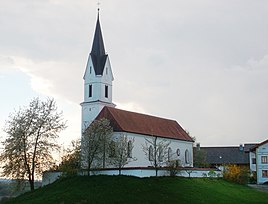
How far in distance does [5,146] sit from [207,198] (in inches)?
1015

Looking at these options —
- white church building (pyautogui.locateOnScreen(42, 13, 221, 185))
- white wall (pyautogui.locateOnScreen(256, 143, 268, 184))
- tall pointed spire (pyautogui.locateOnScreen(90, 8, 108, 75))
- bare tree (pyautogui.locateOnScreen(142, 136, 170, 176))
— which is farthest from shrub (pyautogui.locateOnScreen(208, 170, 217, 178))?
tall pointed spire (pyautogui.locateOnScreen(90, 8, 108, 75))

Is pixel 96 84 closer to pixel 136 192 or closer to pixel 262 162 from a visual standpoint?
pixel 136 192

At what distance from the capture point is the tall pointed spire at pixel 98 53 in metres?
66.4

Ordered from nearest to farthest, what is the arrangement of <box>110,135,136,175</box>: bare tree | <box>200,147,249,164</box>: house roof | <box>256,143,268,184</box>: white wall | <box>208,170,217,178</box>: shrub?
<box>110,135,136,175</box>: bare tree, <box>208,170,217,178</box>: shrub, <box>256,143,268,184</box>: white wall, <box>200,147,249,164</box>: house roof

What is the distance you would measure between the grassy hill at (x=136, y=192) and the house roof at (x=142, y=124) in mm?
15124

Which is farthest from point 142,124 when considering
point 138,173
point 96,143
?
point 138,173

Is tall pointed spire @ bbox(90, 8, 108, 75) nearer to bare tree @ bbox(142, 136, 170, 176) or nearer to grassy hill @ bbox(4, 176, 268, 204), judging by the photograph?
bare tree @ bbox(142, 136, 170, 176)

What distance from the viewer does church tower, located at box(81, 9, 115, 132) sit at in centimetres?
6512

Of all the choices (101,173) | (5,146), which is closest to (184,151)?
(101,173)

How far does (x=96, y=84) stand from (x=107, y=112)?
226 inches

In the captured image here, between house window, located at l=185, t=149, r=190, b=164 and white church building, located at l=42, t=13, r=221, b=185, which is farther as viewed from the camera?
house window, located at l=185, t=149, r=190, b=164

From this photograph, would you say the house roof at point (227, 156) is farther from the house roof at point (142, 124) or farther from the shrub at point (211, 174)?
the shrub at point (211, 174)

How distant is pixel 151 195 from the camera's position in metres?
38.7

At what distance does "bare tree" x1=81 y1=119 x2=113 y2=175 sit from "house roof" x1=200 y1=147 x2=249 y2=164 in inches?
1695
